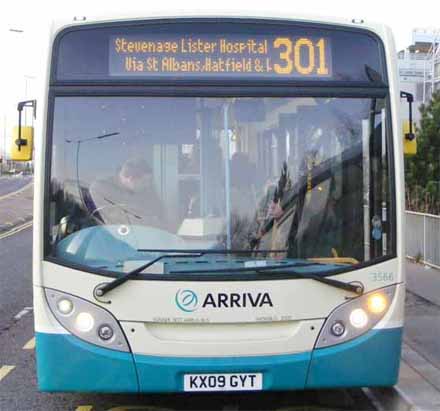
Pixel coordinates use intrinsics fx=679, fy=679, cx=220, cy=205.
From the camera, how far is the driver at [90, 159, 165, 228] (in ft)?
15.0

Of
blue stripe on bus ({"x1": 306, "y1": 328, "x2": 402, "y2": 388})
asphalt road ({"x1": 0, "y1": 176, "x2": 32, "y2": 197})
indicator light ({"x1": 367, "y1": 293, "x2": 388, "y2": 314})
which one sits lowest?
blue stripe on bus ({"x1": 306, "y1": 328, "x2": 402, "y2": 388})

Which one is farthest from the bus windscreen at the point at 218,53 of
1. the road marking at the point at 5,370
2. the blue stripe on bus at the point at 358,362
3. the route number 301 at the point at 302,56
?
the road marking at the point at 5,370

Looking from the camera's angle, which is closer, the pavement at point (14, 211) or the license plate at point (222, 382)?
the license plate at point (222, 382)

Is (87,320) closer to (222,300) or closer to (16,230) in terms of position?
(222,300)

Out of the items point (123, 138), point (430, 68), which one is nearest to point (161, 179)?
point (123, 138)

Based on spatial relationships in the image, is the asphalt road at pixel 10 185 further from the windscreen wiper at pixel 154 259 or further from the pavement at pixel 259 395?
the windscreen wiper at pixel 154 259

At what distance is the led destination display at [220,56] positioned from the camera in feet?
15.1

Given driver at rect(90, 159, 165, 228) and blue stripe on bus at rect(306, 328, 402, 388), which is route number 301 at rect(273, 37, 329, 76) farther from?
blue stripe on bus at rect(306, 328, 402, 388)

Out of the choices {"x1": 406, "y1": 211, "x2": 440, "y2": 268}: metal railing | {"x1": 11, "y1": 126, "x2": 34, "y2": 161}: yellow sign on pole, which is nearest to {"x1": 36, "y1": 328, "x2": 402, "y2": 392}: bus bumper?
{"x1": 11, "y1": 126, "x2": 34, "y2": 161}: yellow sign on pole

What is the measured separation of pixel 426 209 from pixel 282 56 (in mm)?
10522

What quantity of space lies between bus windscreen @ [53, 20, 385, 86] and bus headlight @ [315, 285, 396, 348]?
4.88ft

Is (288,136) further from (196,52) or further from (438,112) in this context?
(438,112)

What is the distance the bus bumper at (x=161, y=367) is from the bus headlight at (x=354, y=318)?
0.17 ft

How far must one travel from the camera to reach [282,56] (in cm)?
468
